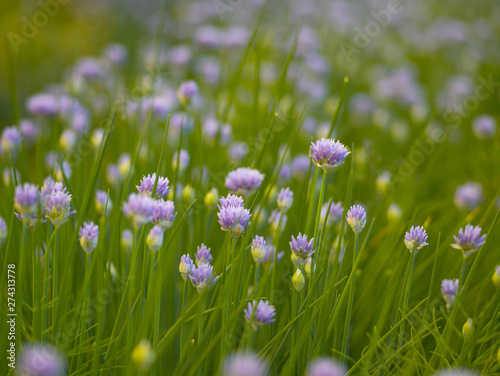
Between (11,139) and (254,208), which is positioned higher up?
(11,139)

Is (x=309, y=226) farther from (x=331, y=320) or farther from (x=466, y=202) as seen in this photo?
(x=466, y=202)

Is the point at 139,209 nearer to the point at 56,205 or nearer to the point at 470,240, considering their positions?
the point at 56,205

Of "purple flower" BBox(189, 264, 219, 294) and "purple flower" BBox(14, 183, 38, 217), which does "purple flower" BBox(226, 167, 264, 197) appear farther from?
"purple flower" BBox(14, 183, 38, 217)

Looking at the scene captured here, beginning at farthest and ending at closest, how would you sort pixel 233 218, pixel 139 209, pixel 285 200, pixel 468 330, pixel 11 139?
pixel 11 139, pixel 285 200, pixel 468 330, pixel 233 218, pixel 139 209

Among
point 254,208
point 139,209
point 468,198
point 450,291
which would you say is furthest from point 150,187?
point 468,198

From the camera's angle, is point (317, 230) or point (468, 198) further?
point (468, 198)

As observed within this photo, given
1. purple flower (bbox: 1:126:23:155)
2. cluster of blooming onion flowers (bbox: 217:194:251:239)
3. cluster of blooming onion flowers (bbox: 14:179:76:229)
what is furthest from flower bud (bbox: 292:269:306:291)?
purple flower (bbox: 1:126:23:155)

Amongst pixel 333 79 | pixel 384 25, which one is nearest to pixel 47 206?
pixel 333 79

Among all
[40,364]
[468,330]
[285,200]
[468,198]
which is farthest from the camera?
[468,198]

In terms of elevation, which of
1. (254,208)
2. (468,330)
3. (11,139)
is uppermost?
(11,139)

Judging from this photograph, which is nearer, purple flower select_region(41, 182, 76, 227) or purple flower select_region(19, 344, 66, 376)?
purple flower select_region(19, 344, 66, 376)
